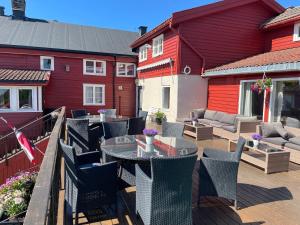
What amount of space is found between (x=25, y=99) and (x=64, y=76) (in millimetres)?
2592

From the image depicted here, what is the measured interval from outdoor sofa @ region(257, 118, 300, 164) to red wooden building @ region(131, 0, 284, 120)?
2.59 metres

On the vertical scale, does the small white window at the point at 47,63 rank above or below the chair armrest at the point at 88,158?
above

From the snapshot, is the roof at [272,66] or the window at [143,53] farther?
the window at [143,53]

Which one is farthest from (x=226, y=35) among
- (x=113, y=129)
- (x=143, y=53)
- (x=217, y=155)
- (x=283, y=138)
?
(x=217, y=155)

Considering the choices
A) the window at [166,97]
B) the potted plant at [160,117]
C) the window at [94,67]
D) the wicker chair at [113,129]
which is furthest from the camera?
the window at [94,67]

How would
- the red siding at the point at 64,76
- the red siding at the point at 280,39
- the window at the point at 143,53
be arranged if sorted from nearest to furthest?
→ the red siding at the point at 280,39
the red siding at the point at 64,76
the window at the point at 143,53

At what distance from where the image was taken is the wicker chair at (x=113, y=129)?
4719 millimetres

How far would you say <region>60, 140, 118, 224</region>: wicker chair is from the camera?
2.47 meters

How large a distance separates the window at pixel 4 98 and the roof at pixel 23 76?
0.69m

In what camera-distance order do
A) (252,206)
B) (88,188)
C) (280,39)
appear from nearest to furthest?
1. (88,188)
2. (252,206)
3. (280,39)

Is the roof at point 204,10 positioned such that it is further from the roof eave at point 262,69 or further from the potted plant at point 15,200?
the potted plant at point 15,200

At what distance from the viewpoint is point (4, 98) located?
1095cm

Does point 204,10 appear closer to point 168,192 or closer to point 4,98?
point 168,192

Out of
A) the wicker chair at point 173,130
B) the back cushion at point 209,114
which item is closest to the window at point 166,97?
the back cushion at point 209,114
